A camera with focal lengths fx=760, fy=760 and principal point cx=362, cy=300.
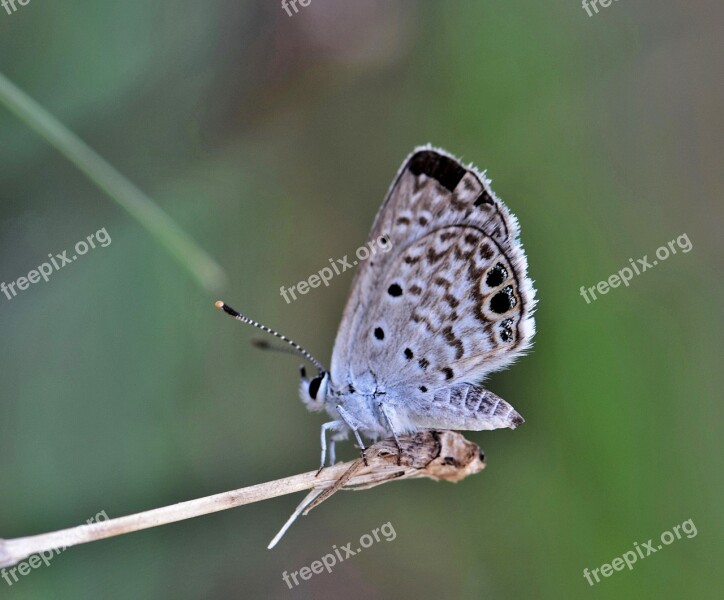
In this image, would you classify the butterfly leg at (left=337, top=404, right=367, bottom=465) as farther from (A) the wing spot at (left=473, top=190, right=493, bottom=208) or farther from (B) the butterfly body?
(A) the wing spot at (left=473, top=190, right=493, bottom=208)

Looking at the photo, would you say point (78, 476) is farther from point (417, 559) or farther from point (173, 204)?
point (417, 559)

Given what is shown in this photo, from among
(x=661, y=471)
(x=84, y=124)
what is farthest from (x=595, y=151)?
(x=84, y=124)

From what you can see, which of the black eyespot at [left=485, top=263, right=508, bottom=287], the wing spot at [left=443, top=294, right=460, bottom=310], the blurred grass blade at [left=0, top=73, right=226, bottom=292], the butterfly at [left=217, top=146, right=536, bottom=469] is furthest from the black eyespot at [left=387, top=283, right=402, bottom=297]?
the blurred grass blade at [left=0, top=73, right=226, bottom=292]

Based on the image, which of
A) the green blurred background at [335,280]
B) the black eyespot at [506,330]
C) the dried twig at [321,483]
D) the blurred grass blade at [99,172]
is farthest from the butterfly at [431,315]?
the green blurred background at [335,280]

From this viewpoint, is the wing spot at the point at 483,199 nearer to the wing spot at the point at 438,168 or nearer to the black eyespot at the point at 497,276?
the wing spot at the point at 438,168

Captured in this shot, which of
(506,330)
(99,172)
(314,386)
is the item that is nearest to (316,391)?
(314,386)
